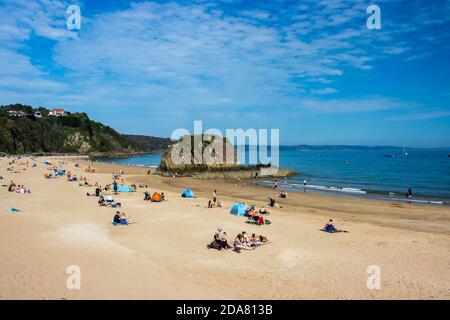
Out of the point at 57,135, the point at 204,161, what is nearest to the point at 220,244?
the point at 204,161

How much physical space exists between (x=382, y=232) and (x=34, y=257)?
16.6 m

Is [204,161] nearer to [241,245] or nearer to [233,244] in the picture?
[233,244]

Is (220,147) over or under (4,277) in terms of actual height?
over

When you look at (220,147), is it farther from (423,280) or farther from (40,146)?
(40,146)

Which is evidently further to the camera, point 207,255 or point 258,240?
point 258,240

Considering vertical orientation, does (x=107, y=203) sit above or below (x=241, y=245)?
above

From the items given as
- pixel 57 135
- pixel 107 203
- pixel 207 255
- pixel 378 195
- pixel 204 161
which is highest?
pixel 57 135

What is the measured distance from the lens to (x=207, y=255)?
14594 mm

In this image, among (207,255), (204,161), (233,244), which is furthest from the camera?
(204,161)

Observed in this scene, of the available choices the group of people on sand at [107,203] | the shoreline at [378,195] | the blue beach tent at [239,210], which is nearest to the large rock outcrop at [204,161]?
the shoreline at [378,195]

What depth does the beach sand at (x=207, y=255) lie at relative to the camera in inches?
427

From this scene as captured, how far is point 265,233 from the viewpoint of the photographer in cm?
1864
